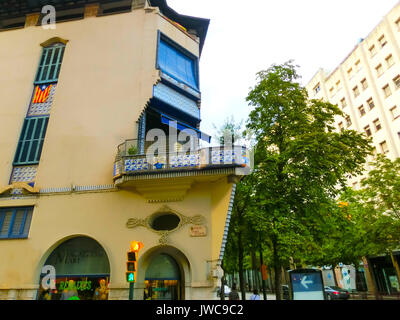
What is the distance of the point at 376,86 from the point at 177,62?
2780 centimetres

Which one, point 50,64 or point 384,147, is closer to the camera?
point 50,64

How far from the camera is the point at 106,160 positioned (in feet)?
40.2

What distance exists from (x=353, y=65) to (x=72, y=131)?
36.8 metres

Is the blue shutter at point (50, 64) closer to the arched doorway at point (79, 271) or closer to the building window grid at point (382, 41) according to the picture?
the arched doorway at point (79, 271)

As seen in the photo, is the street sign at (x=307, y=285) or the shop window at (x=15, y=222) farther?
the street sign at (x=307, y=285)

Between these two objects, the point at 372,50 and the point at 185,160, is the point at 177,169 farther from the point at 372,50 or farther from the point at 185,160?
the point at 372,50

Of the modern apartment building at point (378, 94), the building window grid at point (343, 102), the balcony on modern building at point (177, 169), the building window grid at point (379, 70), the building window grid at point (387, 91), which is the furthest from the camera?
the building window grid at point (343, 102)

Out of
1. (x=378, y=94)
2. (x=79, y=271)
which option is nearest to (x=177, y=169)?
(x=79, y=271)

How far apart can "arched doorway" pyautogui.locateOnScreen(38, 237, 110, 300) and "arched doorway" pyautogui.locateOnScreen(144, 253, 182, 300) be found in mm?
1612

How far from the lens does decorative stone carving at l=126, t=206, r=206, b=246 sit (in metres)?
10.6

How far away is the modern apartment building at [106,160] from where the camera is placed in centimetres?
1071

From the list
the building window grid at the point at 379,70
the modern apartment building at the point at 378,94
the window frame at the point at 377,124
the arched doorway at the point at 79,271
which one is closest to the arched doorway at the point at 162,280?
the arched doorway at the point at 79,271

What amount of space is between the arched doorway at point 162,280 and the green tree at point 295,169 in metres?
4.36

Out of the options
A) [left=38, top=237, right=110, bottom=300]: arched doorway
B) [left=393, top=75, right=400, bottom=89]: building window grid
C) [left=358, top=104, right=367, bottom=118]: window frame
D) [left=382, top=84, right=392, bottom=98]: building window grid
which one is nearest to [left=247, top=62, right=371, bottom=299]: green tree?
[left=38, top=237, right=110, bottom=300]: arched doorway
